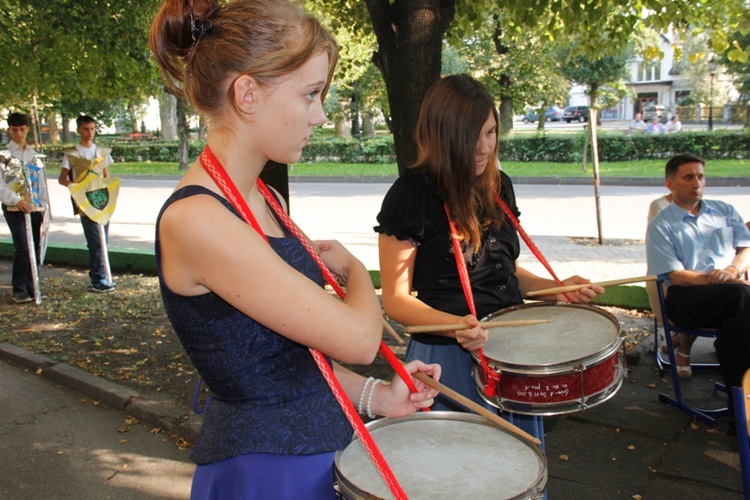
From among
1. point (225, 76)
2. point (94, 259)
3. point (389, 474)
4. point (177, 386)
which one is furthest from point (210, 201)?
point (94, 259)

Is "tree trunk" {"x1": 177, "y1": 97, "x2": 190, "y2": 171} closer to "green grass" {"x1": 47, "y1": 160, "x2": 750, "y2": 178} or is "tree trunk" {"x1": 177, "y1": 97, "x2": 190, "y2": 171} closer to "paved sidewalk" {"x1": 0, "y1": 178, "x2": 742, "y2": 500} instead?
"green grass" {"x1": 47, "y1": 160, "x2": 750, "y2": 178}

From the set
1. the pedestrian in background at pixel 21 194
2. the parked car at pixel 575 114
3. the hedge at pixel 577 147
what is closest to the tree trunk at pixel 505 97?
the hedge at pixel 577 147

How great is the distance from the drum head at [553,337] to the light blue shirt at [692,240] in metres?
2.19

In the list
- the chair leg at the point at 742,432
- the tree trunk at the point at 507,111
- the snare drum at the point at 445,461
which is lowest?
the chair leg at the point at 742,432

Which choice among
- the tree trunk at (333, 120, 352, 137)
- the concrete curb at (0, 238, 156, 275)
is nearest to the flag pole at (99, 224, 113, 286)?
the concrete curb at (0, 238, 156, 275)

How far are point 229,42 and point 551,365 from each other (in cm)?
153

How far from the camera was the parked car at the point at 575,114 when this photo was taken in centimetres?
5156

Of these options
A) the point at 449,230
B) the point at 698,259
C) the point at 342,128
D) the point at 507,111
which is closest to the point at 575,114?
the point at 342,128

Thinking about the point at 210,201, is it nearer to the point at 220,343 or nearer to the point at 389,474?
the point at 220,343

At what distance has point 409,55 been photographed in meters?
5.32

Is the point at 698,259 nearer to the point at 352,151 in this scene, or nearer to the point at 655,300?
the point at 655,300

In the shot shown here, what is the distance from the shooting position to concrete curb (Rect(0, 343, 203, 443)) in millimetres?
4684

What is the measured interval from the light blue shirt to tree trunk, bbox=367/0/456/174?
1748mm

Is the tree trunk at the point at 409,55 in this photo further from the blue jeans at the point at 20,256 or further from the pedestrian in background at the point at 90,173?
the blue jeans at the point at 20,256
